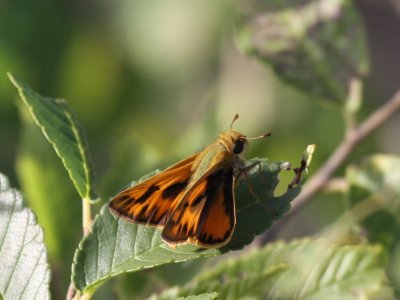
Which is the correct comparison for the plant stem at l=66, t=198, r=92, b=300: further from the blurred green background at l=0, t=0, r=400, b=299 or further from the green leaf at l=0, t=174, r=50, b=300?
the blurred green background at l=0, t=0, r=400, b=299

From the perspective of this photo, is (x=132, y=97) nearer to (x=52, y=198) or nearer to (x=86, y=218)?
(x=52, y=198)

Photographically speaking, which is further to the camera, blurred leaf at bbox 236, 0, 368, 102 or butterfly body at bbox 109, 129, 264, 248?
blurred leaf at bbox 236, 0, 368, 102

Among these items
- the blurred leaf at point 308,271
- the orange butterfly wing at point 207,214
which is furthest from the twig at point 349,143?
the orange butterfly wing at point 207,214

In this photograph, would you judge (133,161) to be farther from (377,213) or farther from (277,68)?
(377,213)

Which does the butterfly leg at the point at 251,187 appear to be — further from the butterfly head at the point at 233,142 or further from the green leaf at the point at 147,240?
the butterfly head at the point at 233,142

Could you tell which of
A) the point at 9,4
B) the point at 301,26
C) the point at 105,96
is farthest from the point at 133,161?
the point at 9,4

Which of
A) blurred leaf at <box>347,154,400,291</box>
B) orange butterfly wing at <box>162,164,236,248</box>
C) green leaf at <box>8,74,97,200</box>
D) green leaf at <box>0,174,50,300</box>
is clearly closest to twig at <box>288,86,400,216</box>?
blurred leaf at <box>347,154,400,291</box>

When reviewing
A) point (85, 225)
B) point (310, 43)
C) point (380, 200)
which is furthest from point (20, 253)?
point (310, 43)
